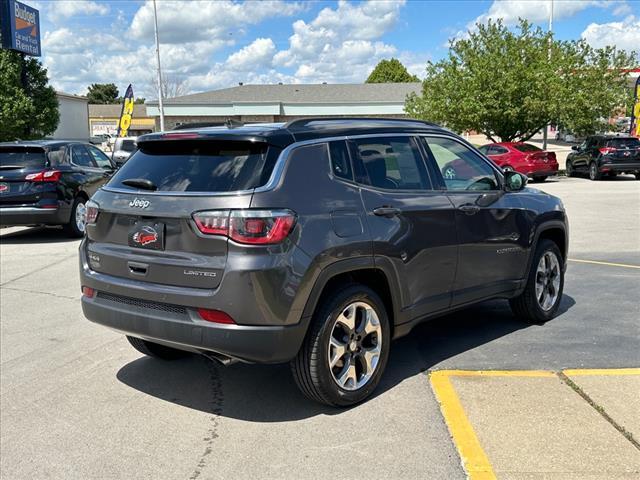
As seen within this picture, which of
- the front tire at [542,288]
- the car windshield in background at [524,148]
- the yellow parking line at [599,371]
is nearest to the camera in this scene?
the yellow parking line at [599,371]

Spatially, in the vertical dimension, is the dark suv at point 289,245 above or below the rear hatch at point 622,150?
below

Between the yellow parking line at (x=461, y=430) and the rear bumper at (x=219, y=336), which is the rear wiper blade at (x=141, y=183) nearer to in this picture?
the rear bumper at (x=219, y=336)

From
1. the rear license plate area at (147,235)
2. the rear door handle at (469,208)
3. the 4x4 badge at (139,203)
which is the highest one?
the 4x4 badge at (139,203)

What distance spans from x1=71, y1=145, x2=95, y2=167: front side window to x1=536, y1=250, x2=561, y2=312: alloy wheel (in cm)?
889

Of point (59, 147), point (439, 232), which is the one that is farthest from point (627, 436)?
point (59, 147)

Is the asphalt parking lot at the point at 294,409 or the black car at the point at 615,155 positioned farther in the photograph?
the black car at the point at 615,155

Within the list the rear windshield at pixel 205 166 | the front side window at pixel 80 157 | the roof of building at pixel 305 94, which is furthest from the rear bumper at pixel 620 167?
the roof of building at pixel 305 94

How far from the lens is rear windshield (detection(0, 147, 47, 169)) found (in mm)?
10783

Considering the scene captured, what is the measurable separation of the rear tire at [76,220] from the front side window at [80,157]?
775 millimetres

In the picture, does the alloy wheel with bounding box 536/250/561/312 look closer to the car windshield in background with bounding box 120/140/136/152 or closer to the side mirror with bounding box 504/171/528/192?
the side mirror with bounding box 504/171/528/192

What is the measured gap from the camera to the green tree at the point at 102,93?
11631 cm

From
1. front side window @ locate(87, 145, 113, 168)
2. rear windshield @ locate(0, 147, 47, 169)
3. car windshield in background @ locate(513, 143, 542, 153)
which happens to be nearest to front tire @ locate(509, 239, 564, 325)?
rear windshield @ locate(0, 147, 47, 169)

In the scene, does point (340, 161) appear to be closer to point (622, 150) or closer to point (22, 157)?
point (22, 157)

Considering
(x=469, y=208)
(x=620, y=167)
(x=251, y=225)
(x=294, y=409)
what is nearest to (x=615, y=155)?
(x=620, y=167)
